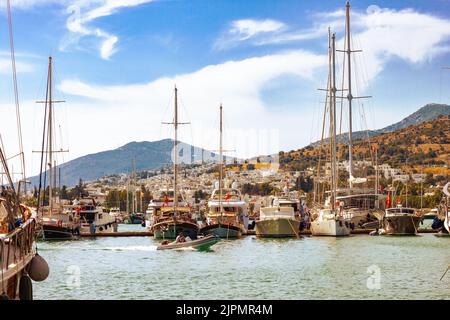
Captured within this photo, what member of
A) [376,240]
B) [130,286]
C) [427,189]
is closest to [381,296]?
[130,286]

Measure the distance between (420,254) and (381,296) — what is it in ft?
50.2

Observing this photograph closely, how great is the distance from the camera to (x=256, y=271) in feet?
84.7

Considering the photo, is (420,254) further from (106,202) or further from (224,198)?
(106,202)

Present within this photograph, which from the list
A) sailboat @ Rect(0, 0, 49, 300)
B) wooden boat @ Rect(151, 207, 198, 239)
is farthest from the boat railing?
wooden boat @ Rect(151, 207, 198, 239)

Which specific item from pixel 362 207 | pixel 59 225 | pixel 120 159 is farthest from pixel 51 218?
pixel 120 159

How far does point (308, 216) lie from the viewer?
5712 centimetres

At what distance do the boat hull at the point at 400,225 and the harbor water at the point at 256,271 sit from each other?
663cm

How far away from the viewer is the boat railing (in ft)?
36.5

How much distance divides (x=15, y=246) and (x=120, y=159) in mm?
85499

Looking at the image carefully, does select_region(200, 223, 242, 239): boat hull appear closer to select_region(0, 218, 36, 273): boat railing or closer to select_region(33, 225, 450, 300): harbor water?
select_region(33, 225, 450, 300): harbor water

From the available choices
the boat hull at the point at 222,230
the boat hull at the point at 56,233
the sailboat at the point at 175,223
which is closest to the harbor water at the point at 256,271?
the sailboat at the point at 175,223

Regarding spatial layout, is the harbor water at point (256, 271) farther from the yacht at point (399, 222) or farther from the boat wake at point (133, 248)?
the yacht at point (399, 222)

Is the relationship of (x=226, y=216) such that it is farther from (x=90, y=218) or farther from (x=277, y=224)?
(x=90, y=218)

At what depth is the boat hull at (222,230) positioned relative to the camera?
45531 millimetres
